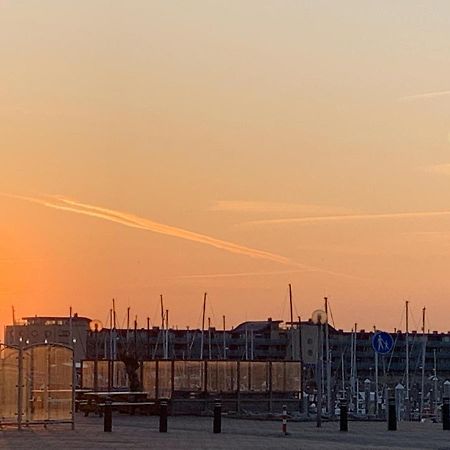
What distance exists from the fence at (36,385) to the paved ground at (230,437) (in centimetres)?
56

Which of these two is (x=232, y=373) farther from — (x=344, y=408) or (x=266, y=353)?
(x=266, y=353)

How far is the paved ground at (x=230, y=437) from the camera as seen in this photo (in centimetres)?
3319

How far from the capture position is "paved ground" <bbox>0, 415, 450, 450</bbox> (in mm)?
33188

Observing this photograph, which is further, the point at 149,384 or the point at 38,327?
the point at 38,327

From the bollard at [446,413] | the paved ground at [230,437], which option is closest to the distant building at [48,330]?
the paved ground at [230,437]

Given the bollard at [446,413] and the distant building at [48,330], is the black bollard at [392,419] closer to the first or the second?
the bollard at [446,413]

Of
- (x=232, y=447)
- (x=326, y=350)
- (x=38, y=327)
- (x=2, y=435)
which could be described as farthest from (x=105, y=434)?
(x=38, y=327)

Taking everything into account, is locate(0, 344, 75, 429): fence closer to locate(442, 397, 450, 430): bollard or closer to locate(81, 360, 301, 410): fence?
locate(81, 360, 301, 410): fence

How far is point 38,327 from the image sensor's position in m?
134

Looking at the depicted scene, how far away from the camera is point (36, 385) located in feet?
135

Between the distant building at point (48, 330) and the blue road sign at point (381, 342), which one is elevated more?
the distant building at point (48, 330)

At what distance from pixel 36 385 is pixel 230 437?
25.3 ft

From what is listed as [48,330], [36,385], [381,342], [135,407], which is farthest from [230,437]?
[48,330]

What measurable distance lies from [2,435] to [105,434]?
3019mm
